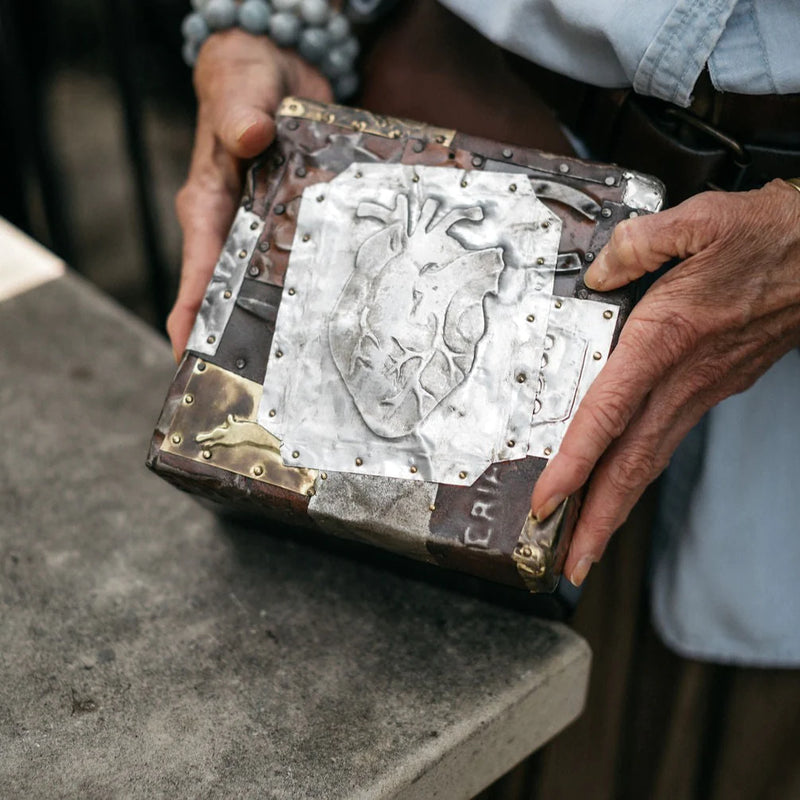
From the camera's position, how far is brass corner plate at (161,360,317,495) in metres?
0.62

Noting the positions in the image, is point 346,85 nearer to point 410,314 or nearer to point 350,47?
point 350,47

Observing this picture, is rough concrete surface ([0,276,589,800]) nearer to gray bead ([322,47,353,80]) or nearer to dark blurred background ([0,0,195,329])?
gray bead ([322,47,353,80])

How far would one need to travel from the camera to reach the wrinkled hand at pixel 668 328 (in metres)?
0.57

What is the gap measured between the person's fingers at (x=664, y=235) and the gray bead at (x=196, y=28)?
49cm

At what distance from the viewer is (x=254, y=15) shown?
831mm

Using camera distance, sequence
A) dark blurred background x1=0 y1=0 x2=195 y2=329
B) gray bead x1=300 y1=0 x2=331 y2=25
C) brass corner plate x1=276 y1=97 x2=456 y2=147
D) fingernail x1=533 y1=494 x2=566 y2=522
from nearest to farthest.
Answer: fingernail x1=533 y1=494 x2=566 y2=522 → brass corner plate x1=276 y1=97 x2=456 y2=147 → gray bead x1=300 y1=0 x2=331 y2=25 → dark blurred background x1=0 y1=0 x2=195 y2=329

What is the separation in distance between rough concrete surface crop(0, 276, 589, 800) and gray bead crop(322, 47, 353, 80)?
1.37 ft

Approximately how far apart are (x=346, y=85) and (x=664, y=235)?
16.1 inches

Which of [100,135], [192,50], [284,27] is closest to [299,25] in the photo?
[284,27]

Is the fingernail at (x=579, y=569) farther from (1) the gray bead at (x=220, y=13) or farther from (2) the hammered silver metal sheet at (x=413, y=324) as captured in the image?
(1) the gray bead at (x=220, y=13)

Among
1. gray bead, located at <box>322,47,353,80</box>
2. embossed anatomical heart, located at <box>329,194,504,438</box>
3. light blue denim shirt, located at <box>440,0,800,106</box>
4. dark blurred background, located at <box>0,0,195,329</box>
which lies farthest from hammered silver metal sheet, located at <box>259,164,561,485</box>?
dark blurred background, located at <box>0,0,195,329</box>

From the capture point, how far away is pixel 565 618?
0.71 meters

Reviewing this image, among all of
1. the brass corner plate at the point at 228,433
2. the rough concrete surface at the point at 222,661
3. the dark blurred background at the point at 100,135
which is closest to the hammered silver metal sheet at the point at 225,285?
the brass corner plate at the point at 228,433

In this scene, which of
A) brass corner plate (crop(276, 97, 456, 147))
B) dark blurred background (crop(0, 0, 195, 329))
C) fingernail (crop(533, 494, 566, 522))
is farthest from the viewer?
dark blurred background (crop(0, 0, 195, 329))
